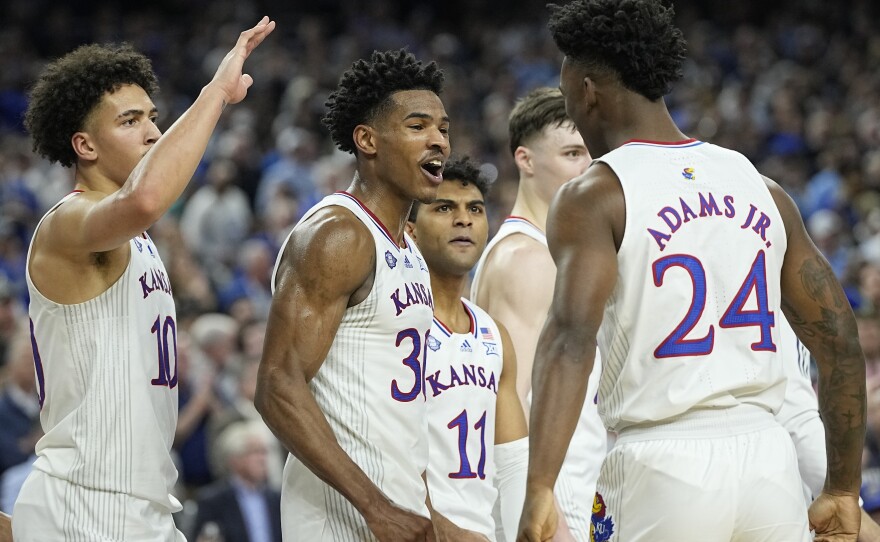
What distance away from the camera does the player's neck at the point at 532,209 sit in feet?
20.2

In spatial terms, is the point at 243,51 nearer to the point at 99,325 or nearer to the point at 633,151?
the point at 99,325

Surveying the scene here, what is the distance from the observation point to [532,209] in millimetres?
6195

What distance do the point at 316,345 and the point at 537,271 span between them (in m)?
1.89

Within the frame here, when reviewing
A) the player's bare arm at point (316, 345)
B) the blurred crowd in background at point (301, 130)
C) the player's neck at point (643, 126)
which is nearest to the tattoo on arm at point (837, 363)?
the player's neck at point (643, 126)

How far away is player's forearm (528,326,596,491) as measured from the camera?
3.92 metres

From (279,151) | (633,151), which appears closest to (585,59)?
(633,151)

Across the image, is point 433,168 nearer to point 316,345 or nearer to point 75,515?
point 316,345

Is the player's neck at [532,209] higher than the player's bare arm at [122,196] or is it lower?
lower

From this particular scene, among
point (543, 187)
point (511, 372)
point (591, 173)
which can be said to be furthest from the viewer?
point (543, 187)

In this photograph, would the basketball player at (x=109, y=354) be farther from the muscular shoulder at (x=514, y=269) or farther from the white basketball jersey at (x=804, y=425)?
the white basketball jersey at (x=804, y=425)

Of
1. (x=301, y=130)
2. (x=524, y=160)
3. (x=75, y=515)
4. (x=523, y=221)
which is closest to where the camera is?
(x=75, y=515)

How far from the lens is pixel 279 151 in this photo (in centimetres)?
1605

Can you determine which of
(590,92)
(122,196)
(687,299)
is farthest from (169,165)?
(687,299)

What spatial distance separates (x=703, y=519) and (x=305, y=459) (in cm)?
128
